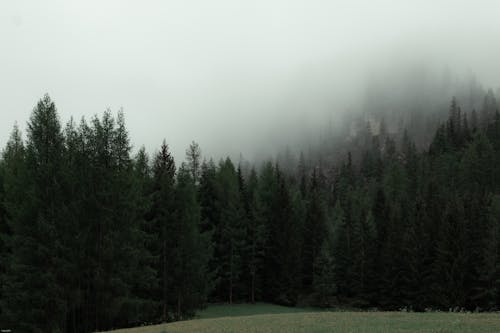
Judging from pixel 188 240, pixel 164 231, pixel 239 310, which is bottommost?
pixel 239 310

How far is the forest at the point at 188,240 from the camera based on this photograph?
31.9 m

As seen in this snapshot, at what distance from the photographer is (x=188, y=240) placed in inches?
1730

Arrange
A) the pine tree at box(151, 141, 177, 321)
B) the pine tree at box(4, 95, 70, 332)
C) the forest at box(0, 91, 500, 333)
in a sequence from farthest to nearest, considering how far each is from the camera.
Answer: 1. the pine tree at box(151, 141, 177, 321)
2. the forest at box(0, 91, 500, 333)
3. the pine tree at box(4, 95, 70, 332)

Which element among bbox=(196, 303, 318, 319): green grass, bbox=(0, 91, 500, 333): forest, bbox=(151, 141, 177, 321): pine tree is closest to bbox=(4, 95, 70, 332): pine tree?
bbox=(0, 91, 500, 333): forest

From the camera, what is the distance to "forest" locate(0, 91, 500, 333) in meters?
31.9

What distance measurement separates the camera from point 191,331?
2067cm

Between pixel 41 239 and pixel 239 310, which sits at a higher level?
pixel 41 239

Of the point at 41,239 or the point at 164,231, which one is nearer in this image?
the point at 41,239

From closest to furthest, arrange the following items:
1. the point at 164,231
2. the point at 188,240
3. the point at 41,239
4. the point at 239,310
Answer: the point at 41,239 → the point at 164,231 → the point at 188,240 → the point at 239,310

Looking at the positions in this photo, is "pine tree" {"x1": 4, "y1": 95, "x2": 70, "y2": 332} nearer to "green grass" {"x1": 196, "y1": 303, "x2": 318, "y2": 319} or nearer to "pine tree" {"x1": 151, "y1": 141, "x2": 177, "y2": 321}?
"pine tree" {"x1": 151, "y1": 141, "x2": 177, "y2": 321}

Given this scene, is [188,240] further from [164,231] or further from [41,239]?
[41,239]

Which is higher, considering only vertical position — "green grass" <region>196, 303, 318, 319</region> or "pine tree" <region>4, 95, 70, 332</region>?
"pine tree" <region>4, 95, 70, 332</region>

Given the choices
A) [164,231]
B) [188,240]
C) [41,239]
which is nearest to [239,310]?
[188,240]

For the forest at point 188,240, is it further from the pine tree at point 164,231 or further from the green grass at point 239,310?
the green grass at point 239,310
